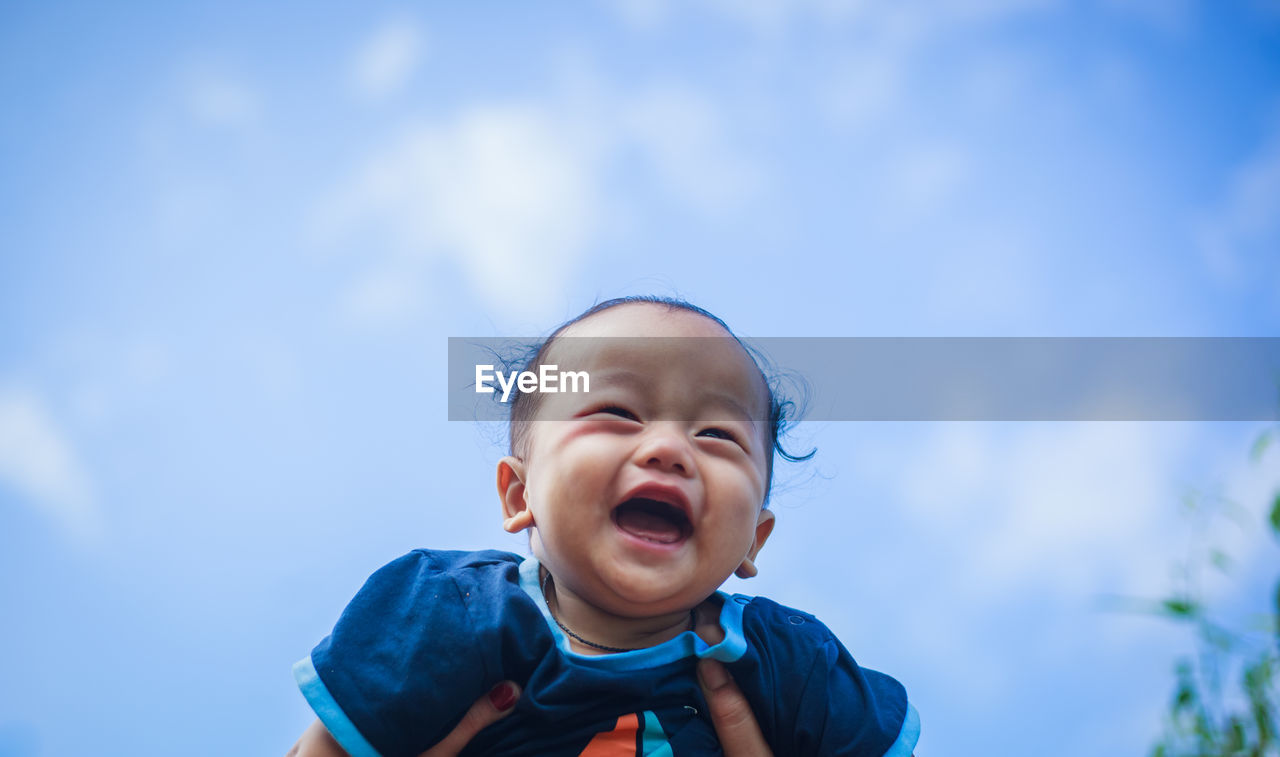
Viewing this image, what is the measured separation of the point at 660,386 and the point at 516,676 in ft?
1.82

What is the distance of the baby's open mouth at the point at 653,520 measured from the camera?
1559 millimetres

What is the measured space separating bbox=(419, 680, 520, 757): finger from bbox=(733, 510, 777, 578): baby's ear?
1.84 feet

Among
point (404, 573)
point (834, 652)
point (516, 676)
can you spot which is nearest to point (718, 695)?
point (834, 652)

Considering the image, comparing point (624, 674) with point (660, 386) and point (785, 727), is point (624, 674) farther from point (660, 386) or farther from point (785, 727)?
point (660, 386)

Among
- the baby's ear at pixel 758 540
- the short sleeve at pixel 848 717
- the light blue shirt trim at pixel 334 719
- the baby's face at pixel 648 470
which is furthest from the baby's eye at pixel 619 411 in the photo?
the light blue shirt trim at pixel 334 719

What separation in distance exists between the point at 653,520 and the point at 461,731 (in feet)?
1.52

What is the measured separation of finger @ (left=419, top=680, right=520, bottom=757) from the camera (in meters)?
1.45

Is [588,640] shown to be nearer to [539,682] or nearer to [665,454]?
[539,682]

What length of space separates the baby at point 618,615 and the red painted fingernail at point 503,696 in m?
0.01

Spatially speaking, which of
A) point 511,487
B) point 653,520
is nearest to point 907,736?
point 653,520

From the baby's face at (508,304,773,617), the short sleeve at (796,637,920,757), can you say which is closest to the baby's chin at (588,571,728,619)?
the baby's face at (508,304,773,617)

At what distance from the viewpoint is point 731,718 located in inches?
60.3

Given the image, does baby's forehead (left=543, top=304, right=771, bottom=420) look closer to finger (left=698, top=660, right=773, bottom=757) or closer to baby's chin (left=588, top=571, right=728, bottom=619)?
baby's chin (left=588, top=571, right=728, bottom=619)

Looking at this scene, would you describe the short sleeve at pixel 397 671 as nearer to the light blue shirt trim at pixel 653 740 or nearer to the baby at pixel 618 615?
the baby at pixel 618 615
